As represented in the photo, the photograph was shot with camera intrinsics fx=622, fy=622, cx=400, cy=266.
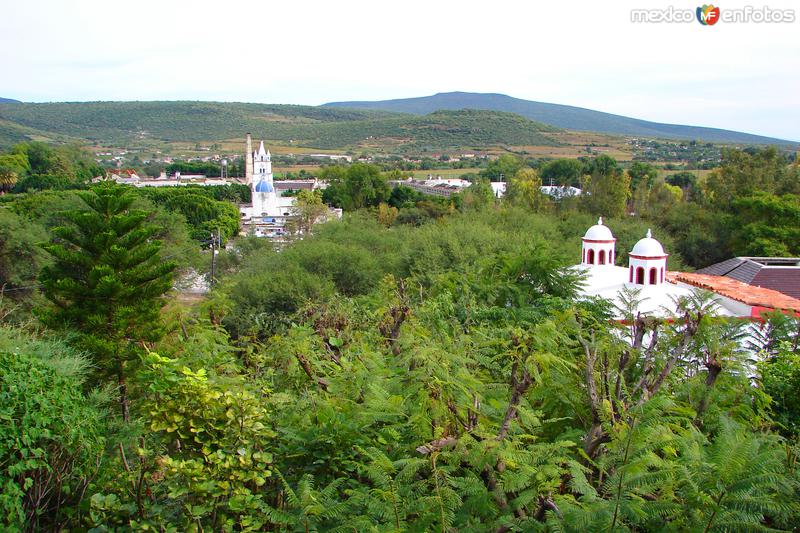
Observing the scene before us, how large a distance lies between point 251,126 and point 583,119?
266ft

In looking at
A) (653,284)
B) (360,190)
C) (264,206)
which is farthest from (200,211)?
(653,284)

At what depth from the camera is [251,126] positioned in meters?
116

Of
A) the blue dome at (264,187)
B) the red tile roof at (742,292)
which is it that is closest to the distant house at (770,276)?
the red tile roof at (742,292)

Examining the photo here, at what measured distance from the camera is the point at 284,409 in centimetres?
376

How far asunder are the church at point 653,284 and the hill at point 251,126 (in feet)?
278

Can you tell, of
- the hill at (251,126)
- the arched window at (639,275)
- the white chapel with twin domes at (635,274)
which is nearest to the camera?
the white chapel with twin domes at (635,274)

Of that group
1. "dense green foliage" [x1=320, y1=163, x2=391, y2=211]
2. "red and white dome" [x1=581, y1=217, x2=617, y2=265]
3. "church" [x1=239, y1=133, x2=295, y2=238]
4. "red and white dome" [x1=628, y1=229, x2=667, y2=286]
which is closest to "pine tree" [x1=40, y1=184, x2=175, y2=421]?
"red and white dome" [x1=581, y1=217, x2=617, y2=265]

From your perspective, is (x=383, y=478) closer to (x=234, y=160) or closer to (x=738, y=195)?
(x=738, y=195)

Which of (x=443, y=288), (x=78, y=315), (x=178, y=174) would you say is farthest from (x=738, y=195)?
(x=178, y=174)

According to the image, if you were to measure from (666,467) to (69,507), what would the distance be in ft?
9.61

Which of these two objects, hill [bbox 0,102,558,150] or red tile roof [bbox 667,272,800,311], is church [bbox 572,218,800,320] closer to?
red tile roof [bbox 667,272,800,311]

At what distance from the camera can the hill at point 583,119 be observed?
462 feet

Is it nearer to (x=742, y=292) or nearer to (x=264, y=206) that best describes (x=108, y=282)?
(x=742, y=292)

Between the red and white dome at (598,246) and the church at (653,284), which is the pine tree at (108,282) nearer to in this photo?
the church at (653,284)
